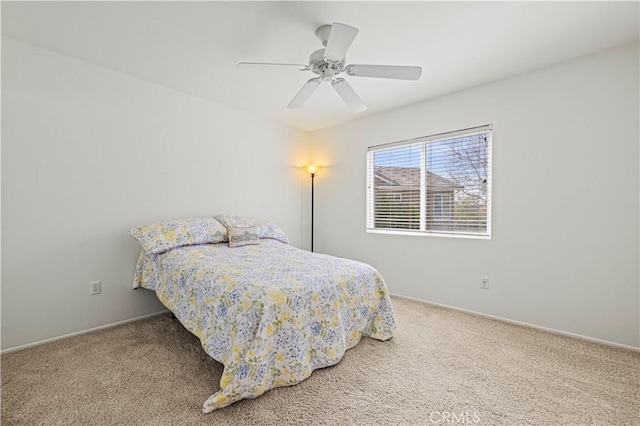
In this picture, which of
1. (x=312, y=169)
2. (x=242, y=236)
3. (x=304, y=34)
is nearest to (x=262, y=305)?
(x=242, y=236)

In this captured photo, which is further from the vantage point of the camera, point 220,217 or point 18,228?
point 220,217

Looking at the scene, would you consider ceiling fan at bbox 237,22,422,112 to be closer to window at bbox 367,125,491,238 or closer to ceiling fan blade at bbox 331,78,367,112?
ceiling fan blade at bbox 331,78,367,112

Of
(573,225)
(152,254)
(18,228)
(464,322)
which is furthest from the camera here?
(464,322)

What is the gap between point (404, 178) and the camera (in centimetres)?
379

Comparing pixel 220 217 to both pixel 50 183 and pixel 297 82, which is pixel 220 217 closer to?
pixel 50 183

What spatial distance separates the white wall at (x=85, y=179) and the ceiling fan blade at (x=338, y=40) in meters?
2.06

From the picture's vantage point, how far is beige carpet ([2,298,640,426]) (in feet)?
5.16

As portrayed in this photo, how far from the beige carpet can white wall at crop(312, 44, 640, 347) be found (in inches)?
15.3

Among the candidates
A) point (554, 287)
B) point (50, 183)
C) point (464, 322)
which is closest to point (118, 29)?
point (50, 183)

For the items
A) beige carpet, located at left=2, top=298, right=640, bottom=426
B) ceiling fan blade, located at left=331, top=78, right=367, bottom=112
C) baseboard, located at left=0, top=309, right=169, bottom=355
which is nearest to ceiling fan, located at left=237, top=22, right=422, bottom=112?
ceiling fan blade, located at left=331, top=78, right=367, bottom=112

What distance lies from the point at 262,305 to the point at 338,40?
5.43ft

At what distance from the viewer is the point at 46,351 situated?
89.6 inches

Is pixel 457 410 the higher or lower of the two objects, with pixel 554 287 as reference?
lower

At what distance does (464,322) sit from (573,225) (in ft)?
4.20
